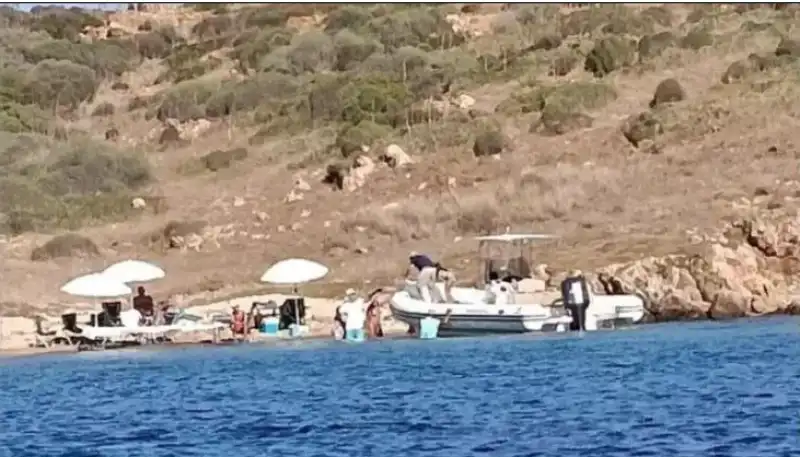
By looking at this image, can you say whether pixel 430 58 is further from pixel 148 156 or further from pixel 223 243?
pixel 223 243

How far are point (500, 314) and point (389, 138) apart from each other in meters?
22.2

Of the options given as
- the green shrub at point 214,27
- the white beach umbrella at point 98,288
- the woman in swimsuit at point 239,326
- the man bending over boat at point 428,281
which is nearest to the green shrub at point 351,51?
the green shrub at point 214,27

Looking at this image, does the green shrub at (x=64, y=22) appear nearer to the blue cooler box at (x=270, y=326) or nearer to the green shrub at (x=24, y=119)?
the green shrub at (x=24, y=119)

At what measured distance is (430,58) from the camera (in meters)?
71.8

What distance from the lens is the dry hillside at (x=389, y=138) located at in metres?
45.6

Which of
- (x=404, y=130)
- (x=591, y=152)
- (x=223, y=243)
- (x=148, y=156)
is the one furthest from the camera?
(x=148, y=156)

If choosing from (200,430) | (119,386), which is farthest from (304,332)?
(200,430)

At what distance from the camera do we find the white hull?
118 ft

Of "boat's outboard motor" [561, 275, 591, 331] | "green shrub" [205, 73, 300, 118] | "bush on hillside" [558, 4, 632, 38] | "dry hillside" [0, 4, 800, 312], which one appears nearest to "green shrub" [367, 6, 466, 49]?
"dry hillside" [0, 4, 800, 312]

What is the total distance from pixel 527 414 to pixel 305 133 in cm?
3878

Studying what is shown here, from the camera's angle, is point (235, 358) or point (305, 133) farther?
point (305, 133)

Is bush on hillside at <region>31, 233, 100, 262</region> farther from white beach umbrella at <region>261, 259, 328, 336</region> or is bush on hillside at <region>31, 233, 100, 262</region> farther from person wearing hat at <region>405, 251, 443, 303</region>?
person wearing hat at <region>405, 251, 443, 303</region>

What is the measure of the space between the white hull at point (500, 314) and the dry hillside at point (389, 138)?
4104mm

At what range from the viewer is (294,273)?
3769cm
